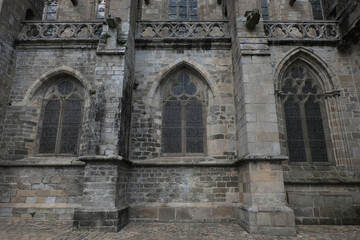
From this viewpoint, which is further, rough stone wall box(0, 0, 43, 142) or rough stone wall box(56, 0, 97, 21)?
rough stone wall box(56, 0, 97, 21)

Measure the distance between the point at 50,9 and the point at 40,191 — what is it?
29.5 ft

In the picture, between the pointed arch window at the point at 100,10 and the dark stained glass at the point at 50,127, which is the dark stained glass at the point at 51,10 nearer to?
the pointed arch window at the point at 100,10

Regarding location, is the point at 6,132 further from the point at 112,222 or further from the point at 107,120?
the point at 112,222

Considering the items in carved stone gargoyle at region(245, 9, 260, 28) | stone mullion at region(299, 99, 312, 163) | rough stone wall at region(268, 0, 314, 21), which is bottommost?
stone mullion at region(299, 99, 312, 163)

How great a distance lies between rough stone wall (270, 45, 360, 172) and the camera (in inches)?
270

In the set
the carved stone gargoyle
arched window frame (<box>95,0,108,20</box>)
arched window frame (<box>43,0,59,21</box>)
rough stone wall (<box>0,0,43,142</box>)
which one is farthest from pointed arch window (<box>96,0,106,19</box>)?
the carved stone gargoyle

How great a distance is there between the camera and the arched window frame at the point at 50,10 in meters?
10.9

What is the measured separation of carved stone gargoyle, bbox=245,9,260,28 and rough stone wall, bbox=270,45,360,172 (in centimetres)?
136

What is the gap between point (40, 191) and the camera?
22.1 ft

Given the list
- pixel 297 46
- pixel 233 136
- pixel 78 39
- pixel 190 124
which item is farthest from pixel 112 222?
pixel 297 46

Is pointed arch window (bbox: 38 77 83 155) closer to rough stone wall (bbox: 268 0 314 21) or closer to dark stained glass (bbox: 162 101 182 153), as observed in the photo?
dark stained glass (bbox: 162 101 182 153)

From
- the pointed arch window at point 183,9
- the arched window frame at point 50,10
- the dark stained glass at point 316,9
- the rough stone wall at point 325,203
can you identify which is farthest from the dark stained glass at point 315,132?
the arched window frame at point 50,10

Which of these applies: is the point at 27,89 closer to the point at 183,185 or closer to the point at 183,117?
the point at 183,117

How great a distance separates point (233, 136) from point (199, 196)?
209cm
